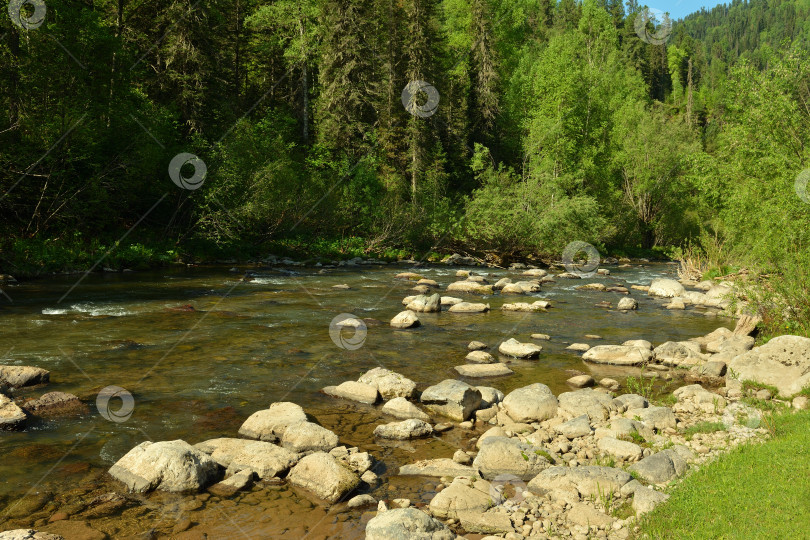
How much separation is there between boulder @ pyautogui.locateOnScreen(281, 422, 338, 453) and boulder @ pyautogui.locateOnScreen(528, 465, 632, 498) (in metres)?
2.57

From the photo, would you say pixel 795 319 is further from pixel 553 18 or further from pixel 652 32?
pixel 652 32

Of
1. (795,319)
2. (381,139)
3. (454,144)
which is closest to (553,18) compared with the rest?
(454,144)

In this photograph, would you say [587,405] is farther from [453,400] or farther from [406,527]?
[406,527]

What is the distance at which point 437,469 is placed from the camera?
21.9 feet

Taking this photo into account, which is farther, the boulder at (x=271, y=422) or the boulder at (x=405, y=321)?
the boulder at (x=405, y=321)

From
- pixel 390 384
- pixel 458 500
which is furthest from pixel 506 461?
pixel 390 384

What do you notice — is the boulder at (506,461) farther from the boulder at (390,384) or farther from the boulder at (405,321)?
the boulder at (405,321)

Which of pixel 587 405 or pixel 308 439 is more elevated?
pixel 308 439

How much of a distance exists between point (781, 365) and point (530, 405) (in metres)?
4.49

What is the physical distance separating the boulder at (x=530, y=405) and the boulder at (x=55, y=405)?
6.37m

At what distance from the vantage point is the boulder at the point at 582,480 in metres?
5.89

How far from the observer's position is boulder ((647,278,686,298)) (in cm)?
2062

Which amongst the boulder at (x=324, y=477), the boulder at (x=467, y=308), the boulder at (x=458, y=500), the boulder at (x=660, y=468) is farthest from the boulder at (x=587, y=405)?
the boulder at (x=467, y=308)

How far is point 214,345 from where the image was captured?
12312mm
